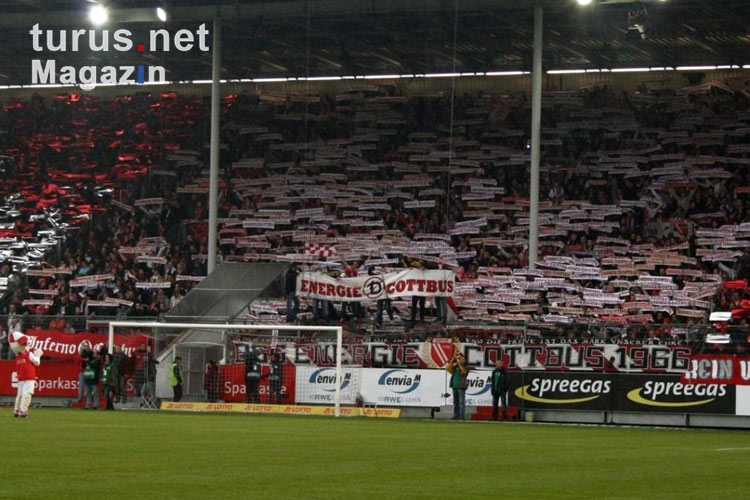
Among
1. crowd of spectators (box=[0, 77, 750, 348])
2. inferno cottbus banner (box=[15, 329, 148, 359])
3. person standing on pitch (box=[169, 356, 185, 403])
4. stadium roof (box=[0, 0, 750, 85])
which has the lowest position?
person standing on pitch (box=[169, 356, 185, 403])

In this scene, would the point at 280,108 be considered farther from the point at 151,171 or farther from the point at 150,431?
the point at 150,431

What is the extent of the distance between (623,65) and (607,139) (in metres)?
4.50

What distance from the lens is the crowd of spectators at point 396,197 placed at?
44656mm

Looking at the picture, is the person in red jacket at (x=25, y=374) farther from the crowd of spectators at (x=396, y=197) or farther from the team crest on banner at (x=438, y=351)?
the team crest on banner at (x=438, y=351)

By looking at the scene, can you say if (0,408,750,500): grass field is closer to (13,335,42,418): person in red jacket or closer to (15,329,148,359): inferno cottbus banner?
(13,335,42,418): person in red jacket

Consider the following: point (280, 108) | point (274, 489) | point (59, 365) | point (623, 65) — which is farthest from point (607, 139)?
point (274, 489)

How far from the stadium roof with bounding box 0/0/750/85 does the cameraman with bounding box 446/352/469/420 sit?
12.2 m

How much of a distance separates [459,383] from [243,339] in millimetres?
6819

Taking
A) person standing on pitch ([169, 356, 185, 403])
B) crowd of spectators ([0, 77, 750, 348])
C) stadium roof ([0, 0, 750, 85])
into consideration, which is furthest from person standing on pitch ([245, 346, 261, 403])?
stadium roof ([0, 0, 750, 85])

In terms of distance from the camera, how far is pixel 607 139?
172ft

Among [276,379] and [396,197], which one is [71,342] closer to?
[276,379]

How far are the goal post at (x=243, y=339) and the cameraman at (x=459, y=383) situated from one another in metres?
2.99

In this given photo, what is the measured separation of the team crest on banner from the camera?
1487 inches

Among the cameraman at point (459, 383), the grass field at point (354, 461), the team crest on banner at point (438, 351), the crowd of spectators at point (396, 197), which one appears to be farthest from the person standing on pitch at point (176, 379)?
the grass field at point (354, 461)
